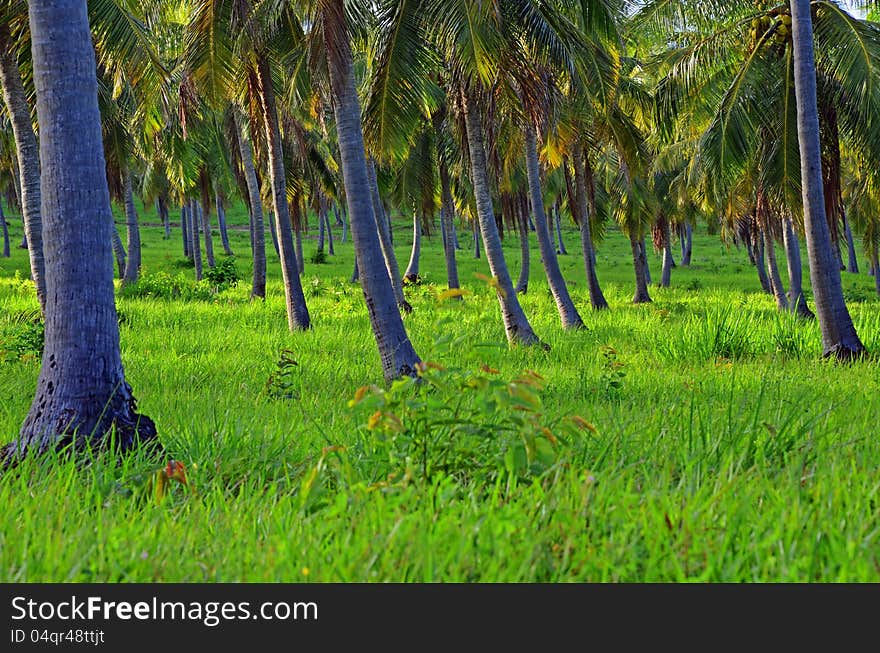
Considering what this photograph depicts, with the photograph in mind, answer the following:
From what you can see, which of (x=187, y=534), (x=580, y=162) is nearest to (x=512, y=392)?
(x=187, y=534)

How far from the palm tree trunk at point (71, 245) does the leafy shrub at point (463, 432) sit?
1.70 meters

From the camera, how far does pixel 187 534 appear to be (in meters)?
3.16

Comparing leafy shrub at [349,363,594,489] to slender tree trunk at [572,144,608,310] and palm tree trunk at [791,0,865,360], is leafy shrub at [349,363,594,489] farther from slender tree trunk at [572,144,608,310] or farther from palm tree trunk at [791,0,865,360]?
slender tree trunk at [572,144,608,310]

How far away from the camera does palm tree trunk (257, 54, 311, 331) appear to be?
41.3 feet

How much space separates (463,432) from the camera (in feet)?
12.0

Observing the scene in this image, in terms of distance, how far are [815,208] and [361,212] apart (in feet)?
19.4

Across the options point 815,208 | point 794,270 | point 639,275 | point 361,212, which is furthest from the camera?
point 639,275

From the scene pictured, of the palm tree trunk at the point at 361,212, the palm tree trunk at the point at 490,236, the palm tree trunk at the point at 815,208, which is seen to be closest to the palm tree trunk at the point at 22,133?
the palm tree trunk at the point at 361,212

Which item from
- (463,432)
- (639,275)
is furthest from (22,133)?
(639,275)

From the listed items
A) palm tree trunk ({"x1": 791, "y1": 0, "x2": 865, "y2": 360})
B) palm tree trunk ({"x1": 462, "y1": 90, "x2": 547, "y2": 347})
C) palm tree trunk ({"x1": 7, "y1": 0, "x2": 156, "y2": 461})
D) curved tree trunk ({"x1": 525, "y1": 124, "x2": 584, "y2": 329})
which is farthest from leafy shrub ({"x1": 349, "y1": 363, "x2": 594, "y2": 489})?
curved tree trunk ({"x1": 525, "y1": 124, "x2": 584, "y2": 329})

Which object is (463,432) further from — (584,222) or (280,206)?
(584,222)

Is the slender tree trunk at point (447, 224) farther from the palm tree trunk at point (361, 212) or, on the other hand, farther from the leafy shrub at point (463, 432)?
the leafy shrub at point (463, 432)

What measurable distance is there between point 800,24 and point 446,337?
8.21m
